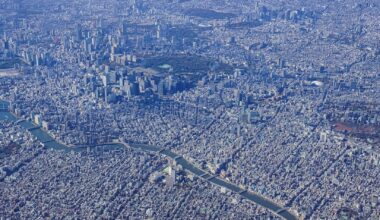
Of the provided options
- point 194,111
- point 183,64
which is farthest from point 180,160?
point 183,64

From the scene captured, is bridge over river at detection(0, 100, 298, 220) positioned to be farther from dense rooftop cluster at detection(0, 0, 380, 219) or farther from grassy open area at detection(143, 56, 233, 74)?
grassy open area at detection(143, 56, 233, 74)

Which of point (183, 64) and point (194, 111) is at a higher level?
point (194, 111)

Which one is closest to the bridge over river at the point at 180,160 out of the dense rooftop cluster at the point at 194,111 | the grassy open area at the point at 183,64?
the dense rooftop cluster at the point at 194,111

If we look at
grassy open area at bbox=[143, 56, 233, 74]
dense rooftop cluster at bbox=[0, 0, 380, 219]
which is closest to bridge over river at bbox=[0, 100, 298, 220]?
dense rooftop cluster at bbox=[0, 0, 380, 219]

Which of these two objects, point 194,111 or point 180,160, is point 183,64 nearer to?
point 194,111

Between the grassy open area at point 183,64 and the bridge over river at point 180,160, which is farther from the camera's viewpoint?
the grassy open area at point 183,64

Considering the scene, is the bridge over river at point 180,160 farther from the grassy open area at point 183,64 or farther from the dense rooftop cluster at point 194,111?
the grassy open area at point 183,64

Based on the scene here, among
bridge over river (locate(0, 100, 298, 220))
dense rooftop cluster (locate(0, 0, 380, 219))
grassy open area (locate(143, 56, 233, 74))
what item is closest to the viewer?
bridge over river (locate(0, 100, 298, 220))

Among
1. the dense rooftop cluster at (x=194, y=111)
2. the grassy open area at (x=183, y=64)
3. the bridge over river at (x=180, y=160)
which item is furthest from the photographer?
the grassy open area at (x=183, y=64)

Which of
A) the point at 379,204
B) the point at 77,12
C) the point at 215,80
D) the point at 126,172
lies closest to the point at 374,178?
the point at 379,204

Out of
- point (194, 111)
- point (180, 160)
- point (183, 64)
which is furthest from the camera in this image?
point (183, 64)

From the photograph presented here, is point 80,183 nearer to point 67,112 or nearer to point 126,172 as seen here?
point 126,172
